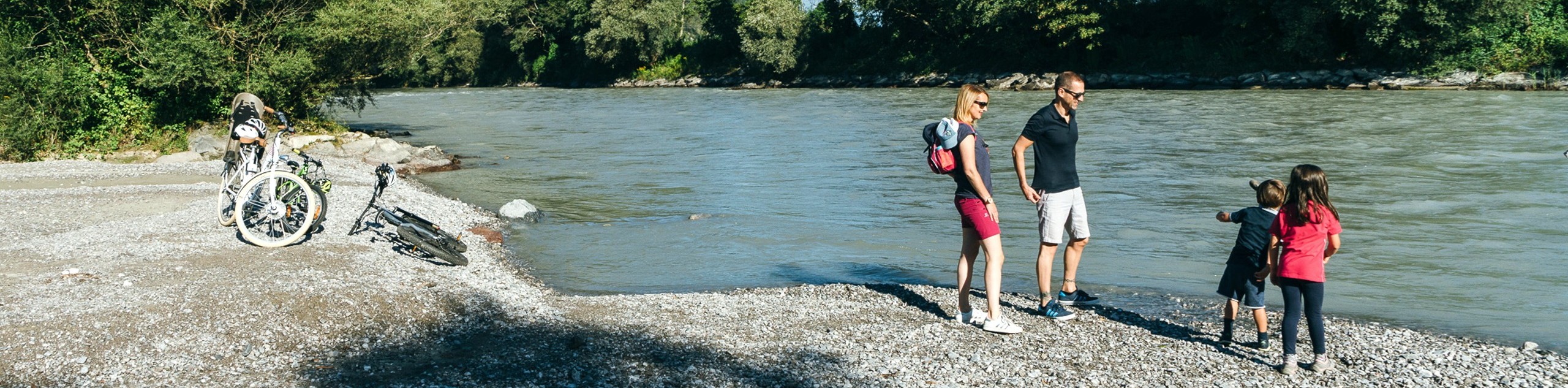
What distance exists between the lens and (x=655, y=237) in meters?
12.9

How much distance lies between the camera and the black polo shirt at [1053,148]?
7.23 metres

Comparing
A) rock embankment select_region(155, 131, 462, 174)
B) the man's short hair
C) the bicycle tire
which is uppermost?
the man's short hair

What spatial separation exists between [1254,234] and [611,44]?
70.2 meters

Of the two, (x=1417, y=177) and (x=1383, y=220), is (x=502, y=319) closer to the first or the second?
(x=1383, y=220)

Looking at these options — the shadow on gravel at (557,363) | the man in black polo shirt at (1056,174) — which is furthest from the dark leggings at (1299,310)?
the shadow on gravel at (557,363)

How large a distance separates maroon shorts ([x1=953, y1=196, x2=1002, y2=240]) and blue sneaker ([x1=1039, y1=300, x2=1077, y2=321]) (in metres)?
1.01

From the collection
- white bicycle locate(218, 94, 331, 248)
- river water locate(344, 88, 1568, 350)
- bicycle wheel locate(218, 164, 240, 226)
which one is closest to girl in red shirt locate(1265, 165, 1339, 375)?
river water locate(344, 88, 1568, 350)

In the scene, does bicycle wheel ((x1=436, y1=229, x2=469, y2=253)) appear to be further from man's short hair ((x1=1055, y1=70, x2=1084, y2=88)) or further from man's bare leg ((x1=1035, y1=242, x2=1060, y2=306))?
man's short hair ((x1=1055, y1=70, x2=1084, y2=88))

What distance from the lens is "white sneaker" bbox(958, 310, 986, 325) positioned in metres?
7.47

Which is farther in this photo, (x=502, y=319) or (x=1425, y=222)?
(x=1425, y=222)

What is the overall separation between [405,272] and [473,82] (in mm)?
80105

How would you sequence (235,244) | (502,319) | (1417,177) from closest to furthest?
(502,319) < (235,244) < (1417,177)

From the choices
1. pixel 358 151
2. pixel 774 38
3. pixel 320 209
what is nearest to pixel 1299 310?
pixel 320 209

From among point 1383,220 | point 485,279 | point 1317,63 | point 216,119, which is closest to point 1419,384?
point 485,279
